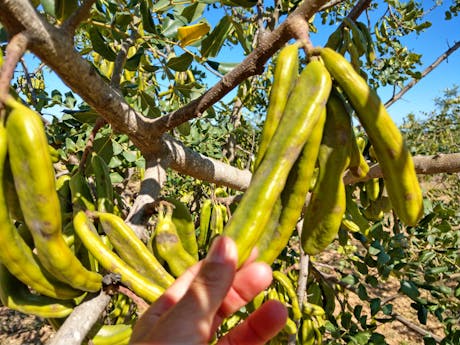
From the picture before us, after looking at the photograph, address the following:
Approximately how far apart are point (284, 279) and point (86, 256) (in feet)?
3.46

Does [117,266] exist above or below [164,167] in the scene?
below

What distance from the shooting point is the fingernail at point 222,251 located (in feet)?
1.99

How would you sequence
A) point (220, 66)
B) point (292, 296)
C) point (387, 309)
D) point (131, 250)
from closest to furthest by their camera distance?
point (131, 250), point (220, 66), point (387, 309), point (292, 296)

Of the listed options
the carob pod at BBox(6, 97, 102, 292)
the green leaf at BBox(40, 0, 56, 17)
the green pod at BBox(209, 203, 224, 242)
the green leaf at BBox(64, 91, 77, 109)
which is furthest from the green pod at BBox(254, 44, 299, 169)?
the green leaf at BBox(64, 91, 77, 109)

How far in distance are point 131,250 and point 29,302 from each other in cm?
30

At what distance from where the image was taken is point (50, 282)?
890 millimetres

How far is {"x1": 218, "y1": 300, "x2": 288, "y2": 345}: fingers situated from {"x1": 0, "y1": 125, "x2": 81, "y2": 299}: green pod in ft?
1.62

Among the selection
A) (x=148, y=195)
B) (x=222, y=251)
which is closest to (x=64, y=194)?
(x=148, y=195)

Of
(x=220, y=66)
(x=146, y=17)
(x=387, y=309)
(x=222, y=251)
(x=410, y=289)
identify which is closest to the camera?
(x=222, y=251)

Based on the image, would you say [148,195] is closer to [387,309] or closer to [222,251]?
[222,251]

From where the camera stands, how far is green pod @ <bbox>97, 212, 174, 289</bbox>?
3.34 ft

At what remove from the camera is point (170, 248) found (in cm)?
111

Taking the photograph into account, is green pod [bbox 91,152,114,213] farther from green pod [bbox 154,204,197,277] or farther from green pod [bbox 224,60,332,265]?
green pod [bbox 224,60,332,265]

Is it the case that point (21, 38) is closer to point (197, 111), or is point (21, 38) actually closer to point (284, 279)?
point (197, 111)
